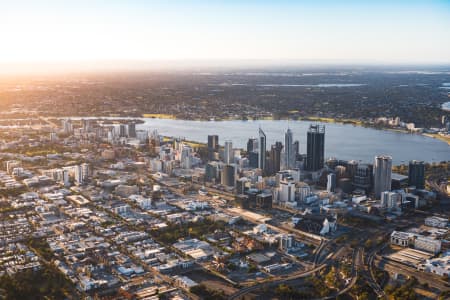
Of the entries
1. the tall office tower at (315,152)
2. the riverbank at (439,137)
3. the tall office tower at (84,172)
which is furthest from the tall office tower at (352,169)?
the riverbank at (439,137)

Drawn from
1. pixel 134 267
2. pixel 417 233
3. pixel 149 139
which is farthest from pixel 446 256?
pixel 149 139

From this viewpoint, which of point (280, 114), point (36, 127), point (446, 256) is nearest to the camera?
point (446, 256)

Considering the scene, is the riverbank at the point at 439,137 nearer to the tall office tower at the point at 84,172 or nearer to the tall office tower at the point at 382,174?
the tall office tower at the point at 382,174

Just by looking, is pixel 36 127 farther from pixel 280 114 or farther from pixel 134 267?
pixel 134 267

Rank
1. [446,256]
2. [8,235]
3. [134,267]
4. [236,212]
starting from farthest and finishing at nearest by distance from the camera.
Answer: [236,212] → [8,235] → [446,256] → [134,267]

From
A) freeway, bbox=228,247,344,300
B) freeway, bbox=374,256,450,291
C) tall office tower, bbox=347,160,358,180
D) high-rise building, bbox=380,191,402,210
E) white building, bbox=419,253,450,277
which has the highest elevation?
tall office tower, bbox=347,160,358,180

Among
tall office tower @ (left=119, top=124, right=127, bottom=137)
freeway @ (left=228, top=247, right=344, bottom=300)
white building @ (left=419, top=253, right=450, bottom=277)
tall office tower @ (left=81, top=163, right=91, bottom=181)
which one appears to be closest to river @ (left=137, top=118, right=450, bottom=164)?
tall office tower @ (left=119, top=124, right=127, bottom=137)

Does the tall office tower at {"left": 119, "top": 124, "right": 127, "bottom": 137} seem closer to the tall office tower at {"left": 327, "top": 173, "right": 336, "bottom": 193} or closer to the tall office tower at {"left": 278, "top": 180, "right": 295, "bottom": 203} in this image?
the tall office tower at {"left": 327, "top": 173, "right": 336, "bottom": 193}

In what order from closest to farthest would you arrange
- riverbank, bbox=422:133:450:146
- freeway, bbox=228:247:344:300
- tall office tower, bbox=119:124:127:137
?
freeway, bbox=228:247:344:300 → riverbank, bbox=422:133:450:146 → tall office tower, bbox=119:124:127:137
